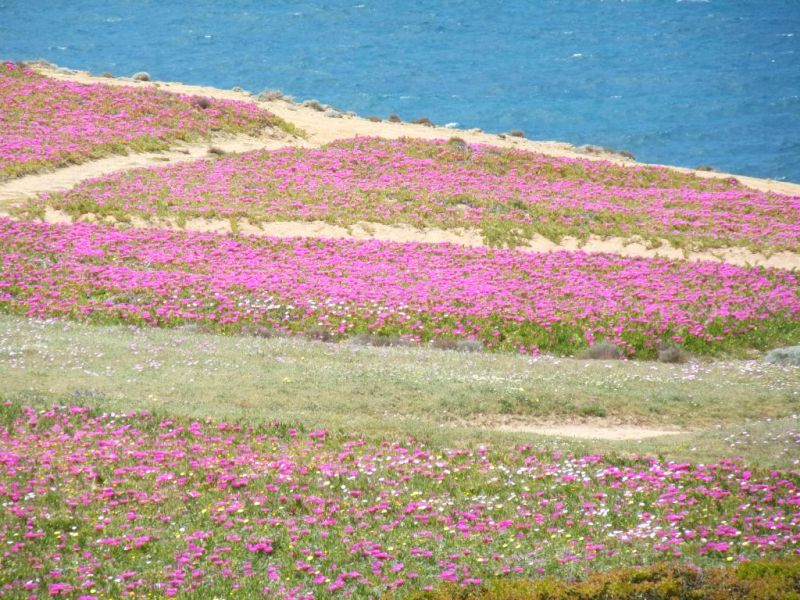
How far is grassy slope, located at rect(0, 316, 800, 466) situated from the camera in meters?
17.5

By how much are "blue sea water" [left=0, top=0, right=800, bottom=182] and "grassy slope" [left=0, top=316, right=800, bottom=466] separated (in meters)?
67.8

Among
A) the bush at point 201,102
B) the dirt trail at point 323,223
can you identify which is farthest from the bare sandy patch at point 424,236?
the bush at point 201,102

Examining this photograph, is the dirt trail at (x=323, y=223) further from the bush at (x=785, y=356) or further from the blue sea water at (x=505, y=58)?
the blue sea water at (x=505, y=58)

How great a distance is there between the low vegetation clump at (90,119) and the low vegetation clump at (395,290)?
10.9 metres

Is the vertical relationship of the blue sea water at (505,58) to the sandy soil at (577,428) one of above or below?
above

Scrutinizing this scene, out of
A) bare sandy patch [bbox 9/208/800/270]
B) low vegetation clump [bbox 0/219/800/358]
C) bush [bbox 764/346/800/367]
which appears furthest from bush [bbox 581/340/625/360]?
bare sandy patch [bbox 9/208/800/270]

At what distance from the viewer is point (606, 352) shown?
25.0 m

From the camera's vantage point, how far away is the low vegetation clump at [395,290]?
86.8 feet

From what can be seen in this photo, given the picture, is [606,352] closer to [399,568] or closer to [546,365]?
[546,365]

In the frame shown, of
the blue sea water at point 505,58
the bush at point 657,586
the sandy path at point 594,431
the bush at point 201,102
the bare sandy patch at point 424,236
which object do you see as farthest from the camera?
the blue sea water at point 505,58

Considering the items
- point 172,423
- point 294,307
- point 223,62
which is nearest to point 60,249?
point 294,307

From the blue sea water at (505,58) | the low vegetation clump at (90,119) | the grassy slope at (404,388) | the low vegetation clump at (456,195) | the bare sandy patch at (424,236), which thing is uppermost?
the blue sea water at (505,58)

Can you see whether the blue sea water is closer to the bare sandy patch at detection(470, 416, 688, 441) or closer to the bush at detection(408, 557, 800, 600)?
the bare sandy patch at detection(470, 416, 688, 441)

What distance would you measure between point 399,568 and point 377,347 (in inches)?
507
